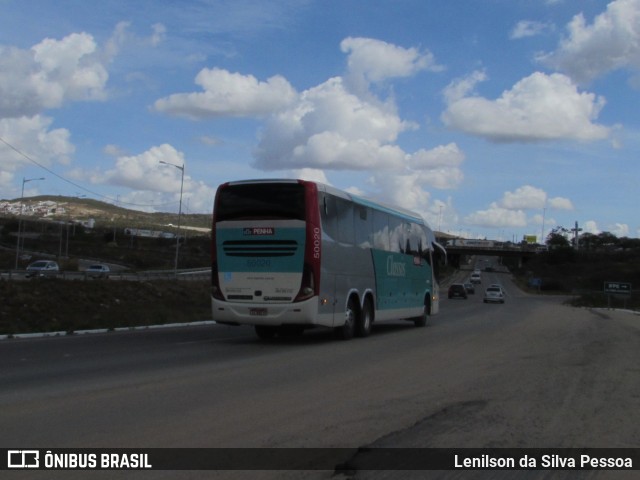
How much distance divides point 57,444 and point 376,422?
353 centimetres

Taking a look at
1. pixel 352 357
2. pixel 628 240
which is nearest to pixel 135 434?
pixel 352 357

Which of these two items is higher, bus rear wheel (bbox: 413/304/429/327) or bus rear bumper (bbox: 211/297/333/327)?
bus rear bumper (bbox: 211/297/333/327)

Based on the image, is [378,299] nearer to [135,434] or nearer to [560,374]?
[560,374]

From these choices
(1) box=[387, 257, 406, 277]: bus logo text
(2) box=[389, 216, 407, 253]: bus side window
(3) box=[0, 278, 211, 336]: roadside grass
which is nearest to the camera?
(1) box=[387, 257, 406, 277]: bus logo text

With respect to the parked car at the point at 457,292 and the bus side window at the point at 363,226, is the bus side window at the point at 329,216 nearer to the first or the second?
the bus side window at the point at 363,226

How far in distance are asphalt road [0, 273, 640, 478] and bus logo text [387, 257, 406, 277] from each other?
4.66 metres

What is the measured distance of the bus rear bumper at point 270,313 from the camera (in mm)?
17594

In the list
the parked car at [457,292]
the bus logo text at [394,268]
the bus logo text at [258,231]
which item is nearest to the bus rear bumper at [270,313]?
the bus logo text at [258,231]

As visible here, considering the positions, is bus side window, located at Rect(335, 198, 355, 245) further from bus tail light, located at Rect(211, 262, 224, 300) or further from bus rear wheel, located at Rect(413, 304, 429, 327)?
bus rear wheel, located at Rect(413, 304, 429, 327)

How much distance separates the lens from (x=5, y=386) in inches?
438

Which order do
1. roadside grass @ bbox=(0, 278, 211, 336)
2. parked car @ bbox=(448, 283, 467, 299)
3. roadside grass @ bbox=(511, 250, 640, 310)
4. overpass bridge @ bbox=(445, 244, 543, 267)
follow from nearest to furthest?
roadside grass @ bbox=(0, 278, 211, 336) < parked car @ bbox=(448, 283, 467, 299) < roadside grass @ bbox=(511, 250, 640, 310) < overpass bridge @ bbox=(445, 244, 543, 267)

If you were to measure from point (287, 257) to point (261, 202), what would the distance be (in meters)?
1.56

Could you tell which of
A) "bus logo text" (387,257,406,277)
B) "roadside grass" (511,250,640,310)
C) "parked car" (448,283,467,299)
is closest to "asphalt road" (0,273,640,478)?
"bus logo text" (387,257,406,277)

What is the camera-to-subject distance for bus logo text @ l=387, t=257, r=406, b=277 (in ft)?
75.1
